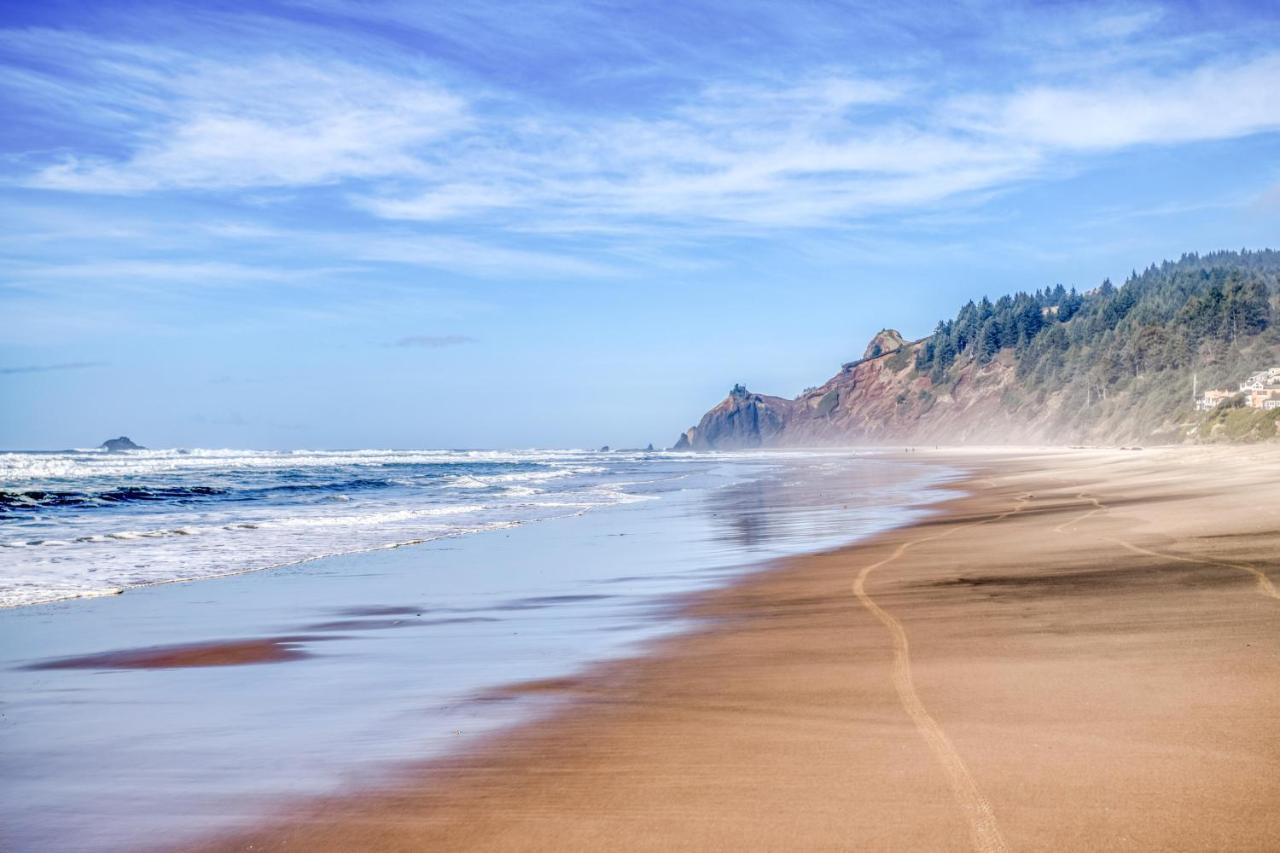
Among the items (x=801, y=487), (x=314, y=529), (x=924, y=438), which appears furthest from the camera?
(x=924, y=438)

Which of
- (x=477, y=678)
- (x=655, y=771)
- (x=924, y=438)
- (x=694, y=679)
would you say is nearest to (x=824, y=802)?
(x=655, y=771)

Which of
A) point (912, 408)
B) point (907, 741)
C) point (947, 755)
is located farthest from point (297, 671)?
point (912, 408)

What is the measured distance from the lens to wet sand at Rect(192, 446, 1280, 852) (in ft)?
12.3

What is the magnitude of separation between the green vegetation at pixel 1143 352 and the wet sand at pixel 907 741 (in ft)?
158

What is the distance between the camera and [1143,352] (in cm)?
10306

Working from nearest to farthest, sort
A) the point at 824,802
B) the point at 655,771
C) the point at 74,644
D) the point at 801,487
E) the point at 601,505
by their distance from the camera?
the point at 824,802
the point at 655,771
the point at 74,644
the point at 601,505
the point at 801,487

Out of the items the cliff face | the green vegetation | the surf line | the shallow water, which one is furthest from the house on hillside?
the surf line

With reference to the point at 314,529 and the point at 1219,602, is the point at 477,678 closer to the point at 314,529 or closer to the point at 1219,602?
the point at 1219,602

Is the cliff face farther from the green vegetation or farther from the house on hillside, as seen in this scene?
the house on hillside

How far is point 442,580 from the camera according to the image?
13453 mm

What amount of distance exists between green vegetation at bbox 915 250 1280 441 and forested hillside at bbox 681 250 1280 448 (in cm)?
17

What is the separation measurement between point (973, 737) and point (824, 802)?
1.07m

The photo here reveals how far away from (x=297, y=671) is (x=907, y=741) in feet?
16.7

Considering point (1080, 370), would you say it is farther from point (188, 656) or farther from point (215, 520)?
point (188, 656)
